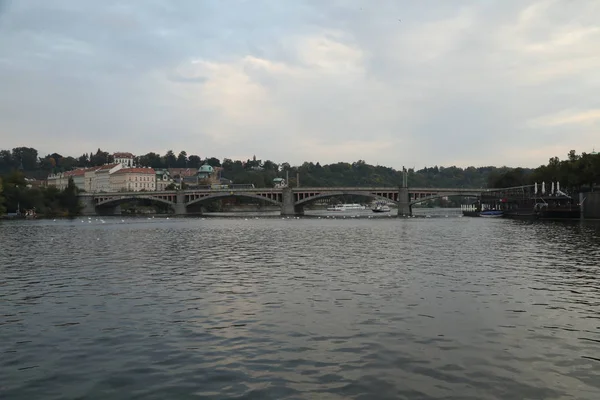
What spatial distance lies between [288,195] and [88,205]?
256 ft

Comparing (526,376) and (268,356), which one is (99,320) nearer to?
(268,356)

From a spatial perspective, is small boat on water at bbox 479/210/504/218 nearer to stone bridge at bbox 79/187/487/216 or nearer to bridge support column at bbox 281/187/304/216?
stone bridge at bbox 79/187/487/216

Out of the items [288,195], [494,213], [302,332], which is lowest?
[302,332]

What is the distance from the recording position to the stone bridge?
533 ft

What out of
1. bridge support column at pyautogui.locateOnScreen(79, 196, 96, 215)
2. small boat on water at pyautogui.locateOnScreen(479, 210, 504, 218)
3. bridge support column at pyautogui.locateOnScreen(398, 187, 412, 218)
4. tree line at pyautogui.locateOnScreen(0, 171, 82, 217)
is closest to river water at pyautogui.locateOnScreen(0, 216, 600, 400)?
small boat on water at pyautogui.locateOnScreen(479, 210, 504, 218)

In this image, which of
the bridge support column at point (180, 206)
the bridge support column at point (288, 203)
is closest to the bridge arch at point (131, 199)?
the bridge support column at point (180, 206)

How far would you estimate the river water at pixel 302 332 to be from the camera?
13.6 m

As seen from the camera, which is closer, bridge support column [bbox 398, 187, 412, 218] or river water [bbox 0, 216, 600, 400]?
river water [bbox 0, 216, 600, 400]

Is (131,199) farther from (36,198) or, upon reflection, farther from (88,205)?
(36,198)

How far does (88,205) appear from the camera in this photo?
198m

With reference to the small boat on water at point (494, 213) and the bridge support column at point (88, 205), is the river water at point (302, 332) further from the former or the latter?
the bridge support column at point (88, 205)

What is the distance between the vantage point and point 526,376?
1412cm

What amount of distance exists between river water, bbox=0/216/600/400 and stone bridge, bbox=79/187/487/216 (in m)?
126

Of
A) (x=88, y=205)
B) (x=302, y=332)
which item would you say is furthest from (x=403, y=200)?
(x=302, y=332)
